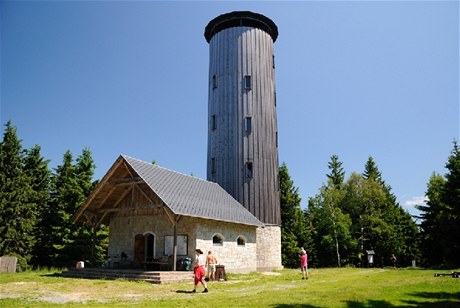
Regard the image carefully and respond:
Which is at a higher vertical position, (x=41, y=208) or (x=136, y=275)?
(x=41, y=208)

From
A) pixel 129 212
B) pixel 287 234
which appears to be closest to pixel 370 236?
pixel 287 234

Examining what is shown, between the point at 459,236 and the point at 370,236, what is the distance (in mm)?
15036

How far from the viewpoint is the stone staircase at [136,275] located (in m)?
15.2

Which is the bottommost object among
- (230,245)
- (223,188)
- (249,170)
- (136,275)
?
(136,275)

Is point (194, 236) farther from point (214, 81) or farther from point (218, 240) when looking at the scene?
point (214, 81)

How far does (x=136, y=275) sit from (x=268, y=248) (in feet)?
36.2

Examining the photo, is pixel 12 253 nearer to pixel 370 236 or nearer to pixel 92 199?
pixel 92 199

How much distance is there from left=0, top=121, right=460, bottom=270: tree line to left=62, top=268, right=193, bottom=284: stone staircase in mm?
3002

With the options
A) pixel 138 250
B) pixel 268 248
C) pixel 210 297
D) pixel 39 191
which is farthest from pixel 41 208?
pixel 210 297

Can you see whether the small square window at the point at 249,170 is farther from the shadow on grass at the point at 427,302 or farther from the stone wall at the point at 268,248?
the shadow on grass at the point at 427,302

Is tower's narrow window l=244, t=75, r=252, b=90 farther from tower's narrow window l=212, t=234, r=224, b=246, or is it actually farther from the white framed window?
tower's narrow window l=212, t=234, r=224, b=246

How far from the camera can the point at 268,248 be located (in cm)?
2469

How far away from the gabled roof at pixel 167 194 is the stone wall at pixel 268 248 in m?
1.33

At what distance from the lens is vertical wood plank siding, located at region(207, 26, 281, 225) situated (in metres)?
25.9
